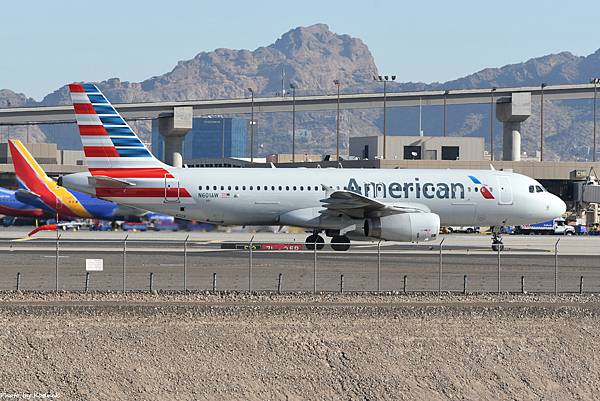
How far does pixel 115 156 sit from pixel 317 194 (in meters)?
10.3

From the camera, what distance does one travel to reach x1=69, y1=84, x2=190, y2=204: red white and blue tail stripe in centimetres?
5600

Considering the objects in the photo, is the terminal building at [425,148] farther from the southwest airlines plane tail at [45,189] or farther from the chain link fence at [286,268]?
the chain link fence at [286,268]

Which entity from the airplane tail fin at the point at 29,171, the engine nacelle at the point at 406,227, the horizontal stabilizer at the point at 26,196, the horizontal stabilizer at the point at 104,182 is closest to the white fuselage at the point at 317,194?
the horizontal stabilizer at the point at 104,182

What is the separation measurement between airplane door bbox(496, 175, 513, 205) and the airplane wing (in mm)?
5011

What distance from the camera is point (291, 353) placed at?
29938 mm

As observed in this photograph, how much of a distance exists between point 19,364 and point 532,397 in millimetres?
13074

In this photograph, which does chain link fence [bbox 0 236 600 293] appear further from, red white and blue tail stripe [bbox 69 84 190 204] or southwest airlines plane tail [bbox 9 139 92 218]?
southwest airlines plane tail [bbox 9 139 92 218]

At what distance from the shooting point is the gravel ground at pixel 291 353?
28141 millimetres

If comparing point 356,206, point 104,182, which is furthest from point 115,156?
point 356,206

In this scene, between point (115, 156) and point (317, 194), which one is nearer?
point (115, 156)

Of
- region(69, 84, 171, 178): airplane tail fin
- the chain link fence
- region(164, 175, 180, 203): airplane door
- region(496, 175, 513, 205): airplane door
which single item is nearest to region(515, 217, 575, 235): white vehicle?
the chain link fence

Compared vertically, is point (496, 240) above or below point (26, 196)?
below

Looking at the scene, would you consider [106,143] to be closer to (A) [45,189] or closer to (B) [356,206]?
(B) [356,206]

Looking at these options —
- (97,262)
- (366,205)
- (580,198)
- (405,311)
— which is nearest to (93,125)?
(366,205)
